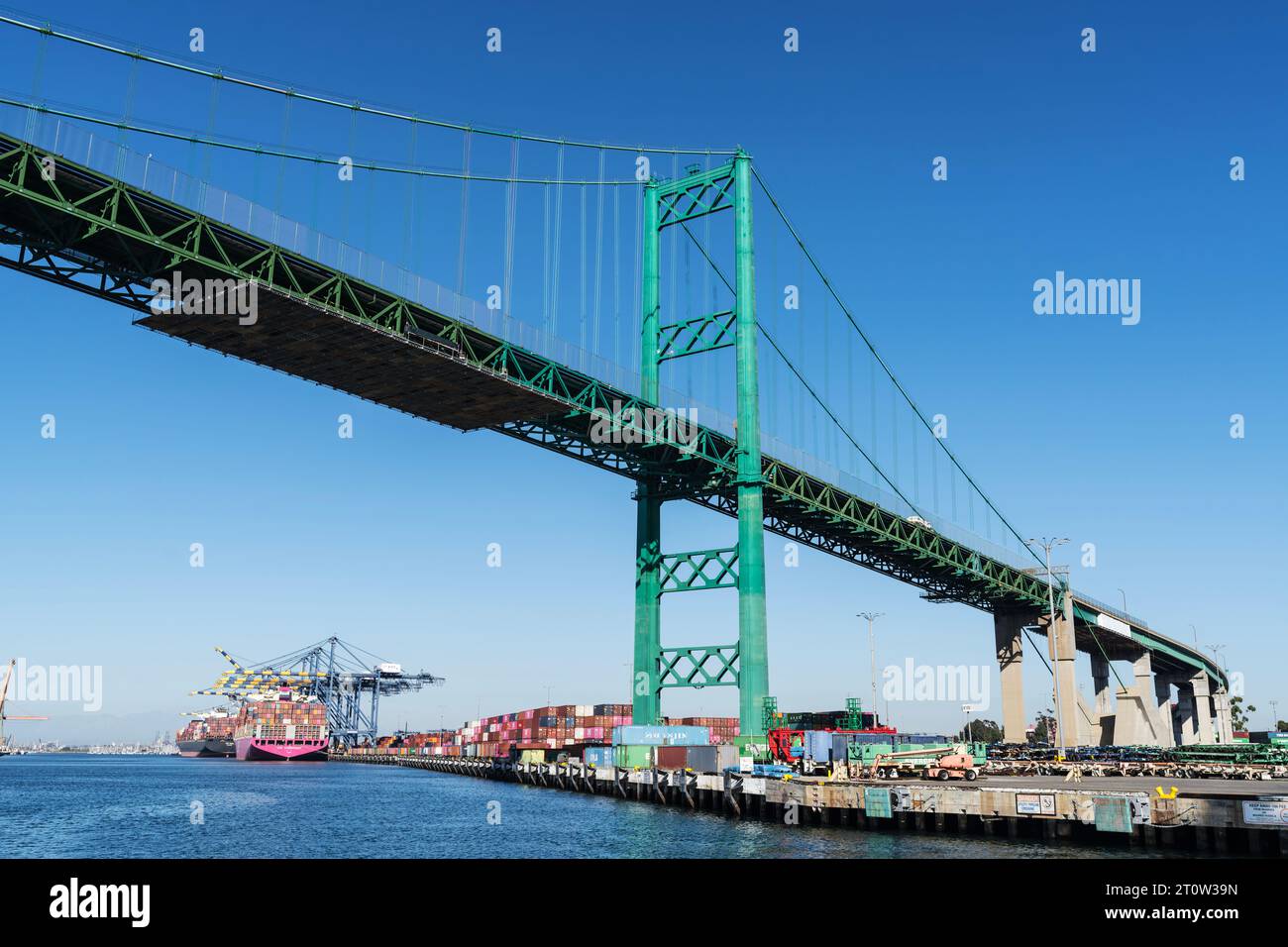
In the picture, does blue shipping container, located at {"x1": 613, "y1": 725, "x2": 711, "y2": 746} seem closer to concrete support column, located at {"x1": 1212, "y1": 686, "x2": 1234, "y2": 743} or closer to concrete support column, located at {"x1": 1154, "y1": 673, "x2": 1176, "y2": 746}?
concrete support column, located at {"x1": 1154, "y1": 673, "x2": 1176, "y2": 746}

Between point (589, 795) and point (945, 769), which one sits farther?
point (589, 795)

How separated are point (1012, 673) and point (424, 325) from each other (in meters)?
85.4

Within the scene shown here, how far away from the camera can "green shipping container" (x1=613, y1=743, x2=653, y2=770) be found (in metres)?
71.0

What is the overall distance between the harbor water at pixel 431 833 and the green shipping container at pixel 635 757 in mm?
3051

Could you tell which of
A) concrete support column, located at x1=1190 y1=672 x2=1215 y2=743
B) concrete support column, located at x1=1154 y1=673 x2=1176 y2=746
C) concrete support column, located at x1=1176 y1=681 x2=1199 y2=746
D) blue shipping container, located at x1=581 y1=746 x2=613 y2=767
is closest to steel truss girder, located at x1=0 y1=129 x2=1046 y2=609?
blue shipping container, located at x1=581 y1=746 x2=613 y2=767

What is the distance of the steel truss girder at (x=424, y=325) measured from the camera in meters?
38.8

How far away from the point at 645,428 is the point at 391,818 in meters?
26.6

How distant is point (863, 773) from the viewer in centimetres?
5978

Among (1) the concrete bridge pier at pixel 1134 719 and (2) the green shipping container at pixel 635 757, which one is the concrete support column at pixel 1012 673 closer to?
(1) the concrete bridge pier at pixel 1134 719

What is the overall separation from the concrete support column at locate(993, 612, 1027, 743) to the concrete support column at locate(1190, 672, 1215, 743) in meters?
53.4

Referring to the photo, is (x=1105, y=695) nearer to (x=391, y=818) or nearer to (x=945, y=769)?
(x=945, y=769)

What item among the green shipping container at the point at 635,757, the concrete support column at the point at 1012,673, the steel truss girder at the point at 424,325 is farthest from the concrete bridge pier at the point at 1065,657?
the green shipping container at the point at 635,757

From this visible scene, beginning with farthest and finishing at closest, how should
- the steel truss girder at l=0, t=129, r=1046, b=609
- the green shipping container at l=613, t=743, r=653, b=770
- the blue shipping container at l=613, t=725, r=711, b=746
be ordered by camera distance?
the blue shipping container at l=613, t=725, r=711, b=746 < the green shipping container at l=613, t=743, r=653, b=770 < the steel truss girder at l=0, t=129, r=1046, b=609
